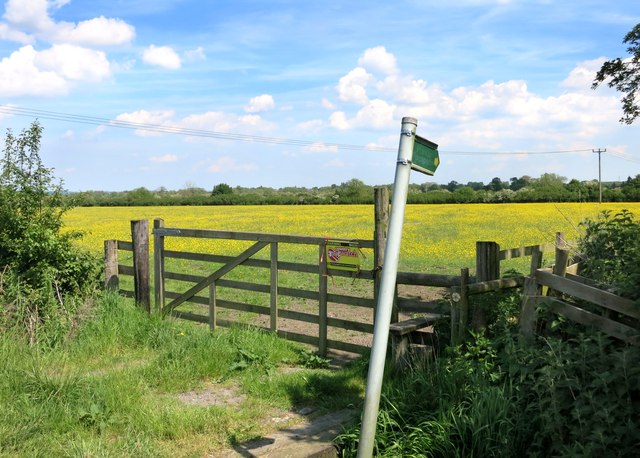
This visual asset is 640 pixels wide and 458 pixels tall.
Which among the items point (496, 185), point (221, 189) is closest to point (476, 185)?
point (496, 185)

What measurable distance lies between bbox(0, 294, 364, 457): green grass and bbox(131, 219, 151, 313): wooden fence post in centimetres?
134

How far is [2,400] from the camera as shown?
468cm

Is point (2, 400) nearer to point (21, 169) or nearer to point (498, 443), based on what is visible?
point (498, 443)

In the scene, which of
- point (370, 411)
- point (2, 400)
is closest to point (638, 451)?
point (370, 411)

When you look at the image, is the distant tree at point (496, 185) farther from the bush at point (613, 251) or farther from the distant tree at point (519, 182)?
the bush at point (613, 251)

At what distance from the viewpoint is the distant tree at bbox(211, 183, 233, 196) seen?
73.1 m

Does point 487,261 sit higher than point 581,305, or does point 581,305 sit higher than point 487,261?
point 487,261

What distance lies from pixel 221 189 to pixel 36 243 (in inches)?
2625

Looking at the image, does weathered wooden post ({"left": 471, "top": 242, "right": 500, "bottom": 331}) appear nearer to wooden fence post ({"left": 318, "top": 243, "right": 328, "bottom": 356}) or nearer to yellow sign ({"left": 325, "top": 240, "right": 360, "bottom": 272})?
yellow sign ({"left": 325, "top": 240, "right": 360, "bottom": 272})

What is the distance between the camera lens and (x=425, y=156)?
10.8 feet

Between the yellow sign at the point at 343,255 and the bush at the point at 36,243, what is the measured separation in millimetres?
3473

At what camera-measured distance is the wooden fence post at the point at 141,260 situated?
9039 millimetres

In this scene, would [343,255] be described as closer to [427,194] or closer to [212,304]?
[212,304]

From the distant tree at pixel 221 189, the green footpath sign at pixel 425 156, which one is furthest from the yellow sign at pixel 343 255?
the distant tree at pixel 221 189
